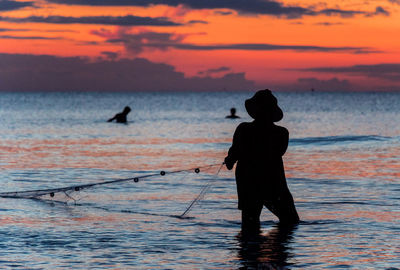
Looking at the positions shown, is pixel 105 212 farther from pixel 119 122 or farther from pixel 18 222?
pixel 119 122

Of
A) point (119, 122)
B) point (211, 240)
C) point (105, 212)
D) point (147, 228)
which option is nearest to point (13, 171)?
point (105, 212)

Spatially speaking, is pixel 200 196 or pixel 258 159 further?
pixel 200 196

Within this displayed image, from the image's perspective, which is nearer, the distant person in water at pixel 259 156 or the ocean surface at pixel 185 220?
the ocean surface at pixel 185 220

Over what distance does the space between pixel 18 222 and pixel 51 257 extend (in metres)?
2.73

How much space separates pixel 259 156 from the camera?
32.8 feet

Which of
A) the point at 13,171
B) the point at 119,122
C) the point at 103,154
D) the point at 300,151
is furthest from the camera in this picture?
the point at 119,122

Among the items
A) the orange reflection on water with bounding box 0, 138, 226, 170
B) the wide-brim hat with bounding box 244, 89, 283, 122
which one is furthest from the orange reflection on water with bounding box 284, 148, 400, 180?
the wide-brim hat with bounding box 244, 89, 283, 122

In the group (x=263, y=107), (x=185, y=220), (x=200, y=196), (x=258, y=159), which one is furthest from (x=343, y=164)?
(x=263, y=107)

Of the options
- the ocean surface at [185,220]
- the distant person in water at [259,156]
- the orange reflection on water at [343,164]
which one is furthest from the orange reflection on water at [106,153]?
the distant person in water at [259,156]

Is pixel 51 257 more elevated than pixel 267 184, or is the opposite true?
pixel 267 184

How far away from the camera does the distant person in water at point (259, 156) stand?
388 inches

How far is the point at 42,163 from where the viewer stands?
23.1 metres

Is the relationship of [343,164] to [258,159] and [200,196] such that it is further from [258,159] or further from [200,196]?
[258,159]

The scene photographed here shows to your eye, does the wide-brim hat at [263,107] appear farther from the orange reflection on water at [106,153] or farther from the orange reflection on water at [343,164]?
the orange reflection on water at [106,153]
